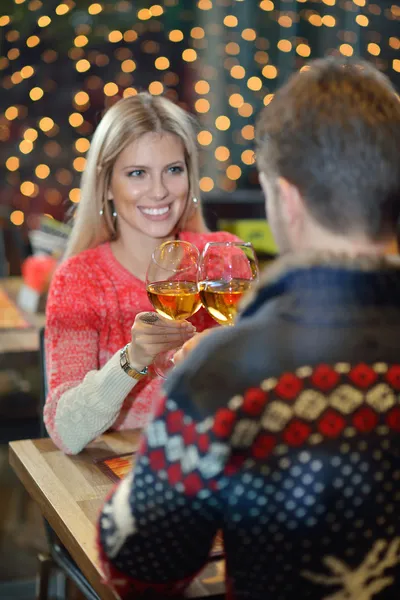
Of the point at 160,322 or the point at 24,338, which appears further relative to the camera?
the point at 24,338

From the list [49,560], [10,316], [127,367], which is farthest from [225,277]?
[10,316]

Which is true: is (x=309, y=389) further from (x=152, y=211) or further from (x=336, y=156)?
(x=152, y=211)

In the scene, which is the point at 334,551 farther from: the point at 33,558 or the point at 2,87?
the point at 2,87

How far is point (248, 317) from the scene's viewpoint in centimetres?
102

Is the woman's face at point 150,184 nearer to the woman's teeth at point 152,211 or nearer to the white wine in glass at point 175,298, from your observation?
the woman's teeth at point 152,211

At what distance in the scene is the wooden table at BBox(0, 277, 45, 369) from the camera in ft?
9.03

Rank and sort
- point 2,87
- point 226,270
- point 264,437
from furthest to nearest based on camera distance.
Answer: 1. point 2,87
2. point 226,270
3. point 264,437

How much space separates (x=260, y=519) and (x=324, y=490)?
0.25 ft

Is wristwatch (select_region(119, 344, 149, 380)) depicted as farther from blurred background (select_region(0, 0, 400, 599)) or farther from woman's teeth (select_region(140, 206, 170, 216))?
blurred background (select_region(0, 0, 400, 599))

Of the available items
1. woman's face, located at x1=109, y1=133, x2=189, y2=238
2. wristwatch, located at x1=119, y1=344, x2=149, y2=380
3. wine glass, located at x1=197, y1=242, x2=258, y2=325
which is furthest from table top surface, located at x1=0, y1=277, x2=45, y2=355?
wine glass, located at x1=197, y1=242, x2=258, y2=325

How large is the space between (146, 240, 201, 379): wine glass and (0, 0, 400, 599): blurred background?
378 centimetres

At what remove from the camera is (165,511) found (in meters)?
1.01

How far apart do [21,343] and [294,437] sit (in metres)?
1.99

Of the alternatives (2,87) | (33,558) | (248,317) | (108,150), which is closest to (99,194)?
(108,150)
